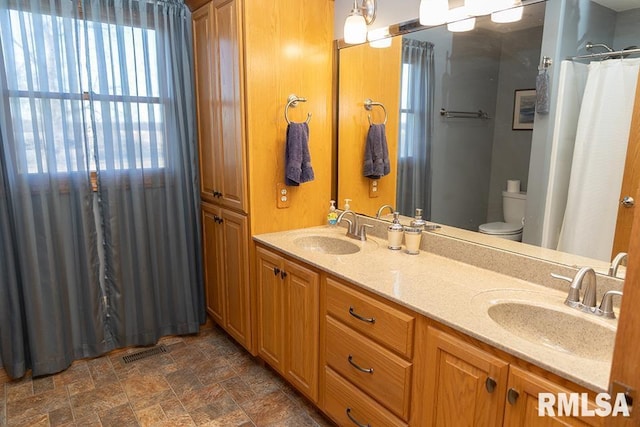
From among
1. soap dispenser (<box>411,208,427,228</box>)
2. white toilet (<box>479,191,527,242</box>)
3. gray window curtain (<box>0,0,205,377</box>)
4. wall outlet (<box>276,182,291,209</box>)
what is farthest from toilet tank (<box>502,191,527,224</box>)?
gray window curtain (<box>0,0,205,377</box>)

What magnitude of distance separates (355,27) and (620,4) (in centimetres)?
116

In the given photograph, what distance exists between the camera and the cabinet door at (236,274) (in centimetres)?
245

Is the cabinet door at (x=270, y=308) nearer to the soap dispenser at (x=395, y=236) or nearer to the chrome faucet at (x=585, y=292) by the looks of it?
the soap dispenser at (x=395, y=236)

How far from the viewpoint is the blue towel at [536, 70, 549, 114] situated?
1.62 m

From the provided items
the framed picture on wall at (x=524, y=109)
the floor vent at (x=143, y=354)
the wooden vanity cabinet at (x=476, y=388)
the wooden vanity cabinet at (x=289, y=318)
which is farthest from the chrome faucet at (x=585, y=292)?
the floor vent at (x=143, y=354)

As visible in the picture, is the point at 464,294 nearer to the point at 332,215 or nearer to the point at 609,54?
the point at 609,54

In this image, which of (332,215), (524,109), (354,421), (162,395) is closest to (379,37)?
(524,109)

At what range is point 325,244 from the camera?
243 centimetres

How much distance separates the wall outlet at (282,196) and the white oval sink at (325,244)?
238mm

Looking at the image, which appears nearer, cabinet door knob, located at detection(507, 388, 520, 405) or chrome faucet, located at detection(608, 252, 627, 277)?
cabinet door knob, located at detection(507, 388, 520, 405)

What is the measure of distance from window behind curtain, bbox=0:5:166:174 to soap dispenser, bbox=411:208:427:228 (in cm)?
162

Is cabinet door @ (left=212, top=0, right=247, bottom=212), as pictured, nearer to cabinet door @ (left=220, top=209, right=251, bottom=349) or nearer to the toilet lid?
cabinet door @ (left=220, top=209, right=251, bottom=349)

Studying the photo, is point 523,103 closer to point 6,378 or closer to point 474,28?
point 474,28

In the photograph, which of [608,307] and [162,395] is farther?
[162,395]
